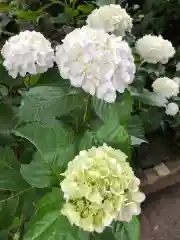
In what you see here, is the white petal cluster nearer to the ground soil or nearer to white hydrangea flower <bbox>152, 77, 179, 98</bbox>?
white hydrangea flower <bbox>152, 77, 179, 98</bbox>

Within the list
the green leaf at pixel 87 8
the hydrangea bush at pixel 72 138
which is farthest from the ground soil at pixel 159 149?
the hydrangea bush at pixel 72 138

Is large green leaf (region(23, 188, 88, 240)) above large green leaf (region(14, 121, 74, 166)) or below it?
below

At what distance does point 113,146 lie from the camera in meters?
0.74

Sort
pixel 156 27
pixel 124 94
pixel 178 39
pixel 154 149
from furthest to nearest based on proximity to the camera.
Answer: pixel 178 39
pixel 156 27
pixel 154 149
pixel 124 94

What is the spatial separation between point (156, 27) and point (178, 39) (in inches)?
9.9

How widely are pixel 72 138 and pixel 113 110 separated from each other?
0.11 m

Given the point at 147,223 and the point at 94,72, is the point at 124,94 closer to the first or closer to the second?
Result: the point at 94,72

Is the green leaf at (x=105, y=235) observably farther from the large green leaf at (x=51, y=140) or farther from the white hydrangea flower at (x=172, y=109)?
the white hydrangea flower at (x=172, y=109)

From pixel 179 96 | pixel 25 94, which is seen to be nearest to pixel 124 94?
pixel 25 94

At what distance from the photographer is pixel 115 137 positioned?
0.74 meters

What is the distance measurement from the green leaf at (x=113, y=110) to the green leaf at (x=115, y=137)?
0.08 m

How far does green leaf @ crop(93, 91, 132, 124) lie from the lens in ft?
2.75

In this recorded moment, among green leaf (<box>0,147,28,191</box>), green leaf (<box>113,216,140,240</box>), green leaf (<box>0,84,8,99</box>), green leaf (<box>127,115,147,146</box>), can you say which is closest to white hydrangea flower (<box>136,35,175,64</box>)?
green leaf (<box>127,115,147,146</box>)

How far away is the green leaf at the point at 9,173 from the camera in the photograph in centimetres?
83
